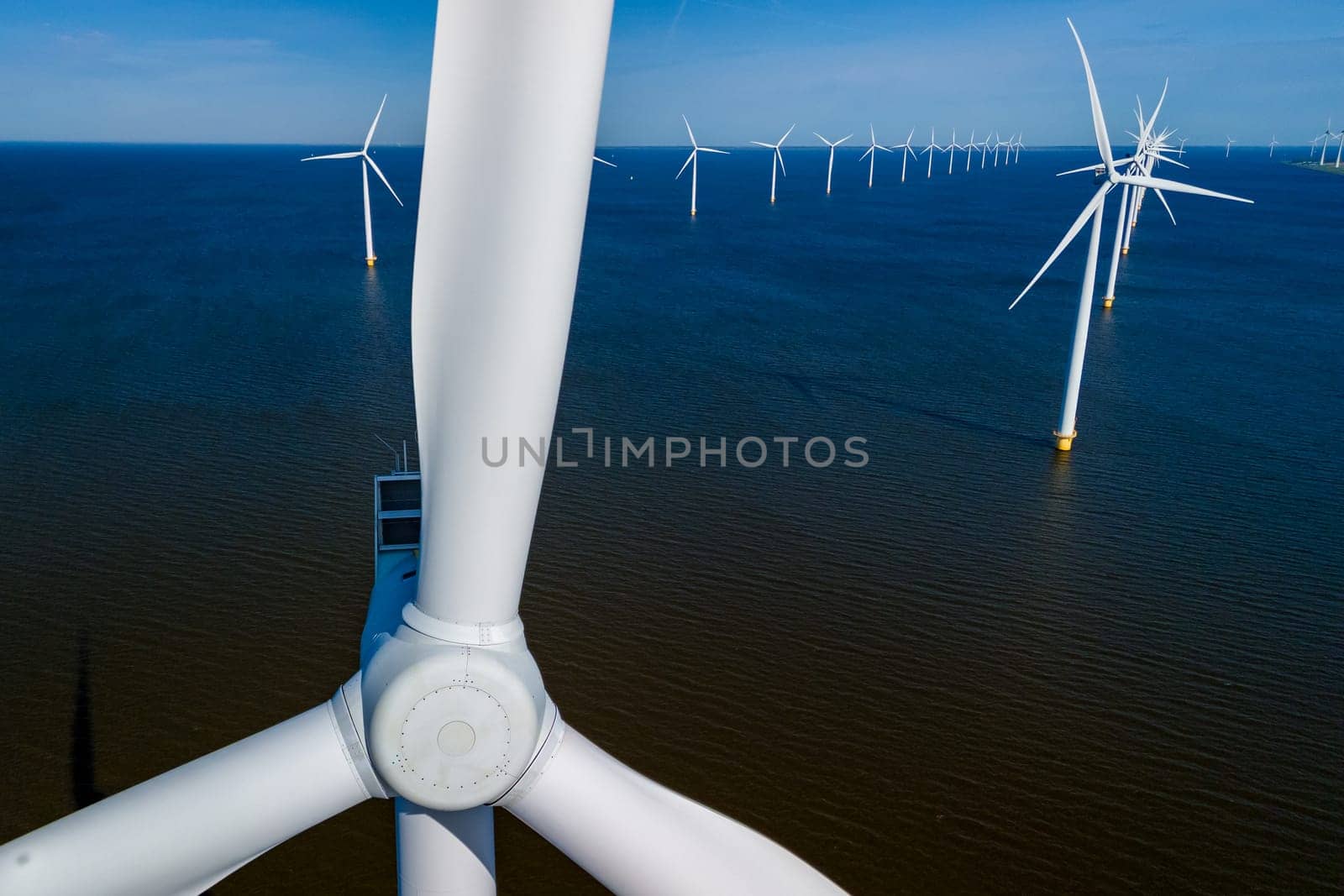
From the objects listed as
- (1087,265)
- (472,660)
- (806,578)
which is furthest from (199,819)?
(1087,265)

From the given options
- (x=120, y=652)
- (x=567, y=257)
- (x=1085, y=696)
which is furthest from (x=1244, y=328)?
(x=567, y=257)

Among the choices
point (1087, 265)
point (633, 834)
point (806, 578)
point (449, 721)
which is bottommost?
point (806, 578)

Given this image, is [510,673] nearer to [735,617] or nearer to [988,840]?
[988,840]

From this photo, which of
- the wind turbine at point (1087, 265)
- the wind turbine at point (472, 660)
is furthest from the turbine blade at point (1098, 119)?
the wind turbine at point (472, 660)

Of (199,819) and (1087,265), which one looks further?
(1087,265)

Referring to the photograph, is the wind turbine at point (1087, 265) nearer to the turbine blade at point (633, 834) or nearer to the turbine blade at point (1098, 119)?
the turbine blade at point (1098, 119)

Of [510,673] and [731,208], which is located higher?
[731,208]

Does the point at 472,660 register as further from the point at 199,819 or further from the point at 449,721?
the point at 199,819
